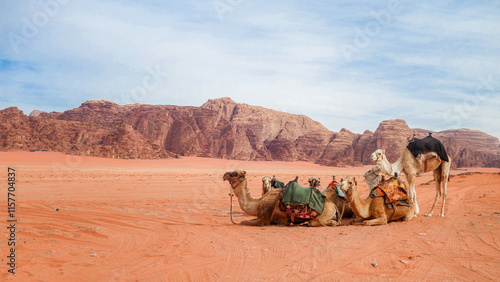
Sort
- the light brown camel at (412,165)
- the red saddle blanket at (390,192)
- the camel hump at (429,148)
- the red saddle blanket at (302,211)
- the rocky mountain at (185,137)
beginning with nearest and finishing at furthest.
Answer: the red saddle blanket at (302,211) → the red saddle blanket at (390,192) → the light brown camel at (412,165) → the camel hump at (429,148) → the rocky mountain at (185,137)

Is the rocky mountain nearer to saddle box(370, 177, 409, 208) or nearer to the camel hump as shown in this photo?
the camel hump

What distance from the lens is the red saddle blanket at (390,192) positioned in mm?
9375

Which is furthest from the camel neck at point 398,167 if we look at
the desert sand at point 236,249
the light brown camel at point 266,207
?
the light brown camel at point 266,207

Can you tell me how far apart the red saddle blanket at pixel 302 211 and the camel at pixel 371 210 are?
3.17 feet

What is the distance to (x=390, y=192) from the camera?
31.0 ft

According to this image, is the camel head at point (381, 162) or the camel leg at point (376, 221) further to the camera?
the camel head at point (381, 162)

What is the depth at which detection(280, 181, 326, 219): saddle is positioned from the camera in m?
8.79

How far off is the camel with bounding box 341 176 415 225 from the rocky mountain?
174 feet

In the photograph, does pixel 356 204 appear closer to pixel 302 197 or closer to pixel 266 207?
pixel 302 197

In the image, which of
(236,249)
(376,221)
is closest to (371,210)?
(376,221)

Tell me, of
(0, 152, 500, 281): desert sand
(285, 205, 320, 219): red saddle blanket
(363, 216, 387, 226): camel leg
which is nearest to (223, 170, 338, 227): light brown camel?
(285, 205, 320, 219): red saddle blanket

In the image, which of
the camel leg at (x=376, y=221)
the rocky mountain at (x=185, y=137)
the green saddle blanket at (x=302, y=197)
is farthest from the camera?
the rocky mountain at (x=185, y=137)

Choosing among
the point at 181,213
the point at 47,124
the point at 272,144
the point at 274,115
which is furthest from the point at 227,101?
the point at 181,213

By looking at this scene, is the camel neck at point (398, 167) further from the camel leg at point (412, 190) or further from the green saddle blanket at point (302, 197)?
the green saddle blanket at point (302, 197)
